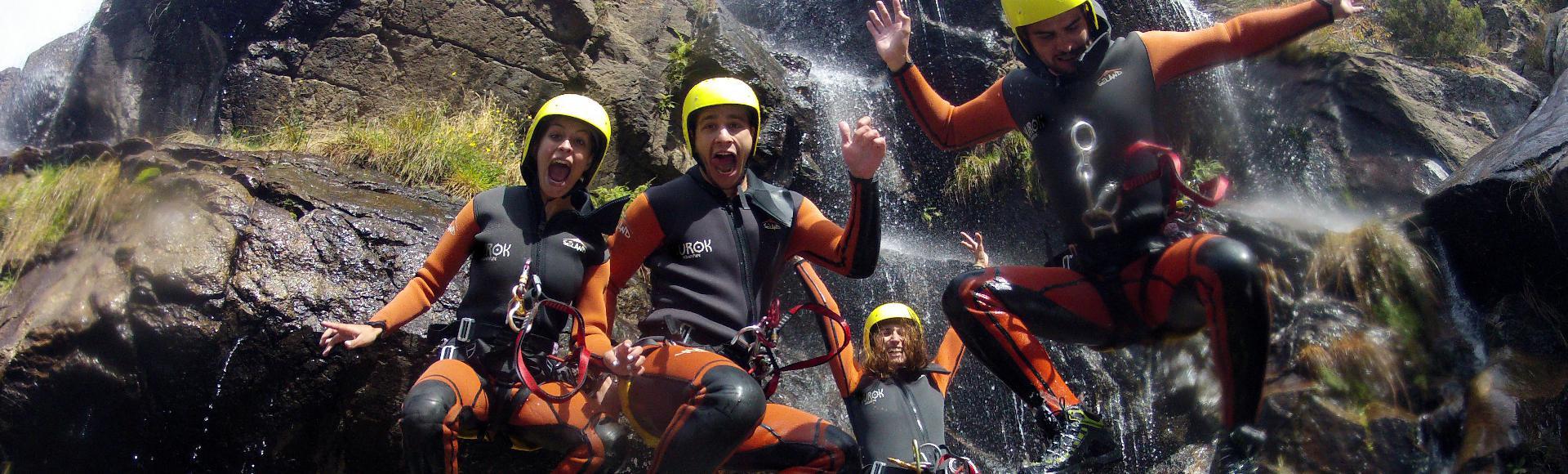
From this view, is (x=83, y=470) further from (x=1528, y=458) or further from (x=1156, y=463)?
(x=1528, y=458)

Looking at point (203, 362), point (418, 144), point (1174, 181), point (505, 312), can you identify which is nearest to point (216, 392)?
point (203, 362)

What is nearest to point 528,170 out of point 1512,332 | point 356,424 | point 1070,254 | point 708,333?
point 708,333

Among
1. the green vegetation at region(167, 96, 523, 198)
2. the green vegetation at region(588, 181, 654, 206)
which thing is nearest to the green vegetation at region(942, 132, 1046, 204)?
the green vegetation at region(588, 181, 654, 206)

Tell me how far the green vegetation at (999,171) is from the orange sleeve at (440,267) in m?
5.97

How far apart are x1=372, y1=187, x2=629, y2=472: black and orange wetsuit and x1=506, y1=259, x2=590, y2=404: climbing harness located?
6 centimetres

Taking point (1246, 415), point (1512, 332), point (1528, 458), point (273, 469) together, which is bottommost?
point (1528, 458)

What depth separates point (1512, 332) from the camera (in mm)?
6121

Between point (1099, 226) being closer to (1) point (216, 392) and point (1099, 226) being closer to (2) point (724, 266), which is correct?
(2) point (724, 266)

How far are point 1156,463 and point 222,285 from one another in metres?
5.96

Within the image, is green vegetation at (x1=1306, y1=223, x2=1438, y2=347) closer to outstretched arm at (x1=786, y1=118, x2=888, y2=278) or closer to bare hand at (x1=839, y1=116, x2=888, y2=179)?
outstretched arm at (x1=786, y1=118, x2=888, y2=278)

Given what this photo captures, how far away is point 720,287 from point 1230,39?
2.24m

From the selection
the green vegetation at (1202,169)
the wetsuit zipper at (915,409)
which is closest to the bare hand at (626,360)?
the wetsuit zipper at (915,409)

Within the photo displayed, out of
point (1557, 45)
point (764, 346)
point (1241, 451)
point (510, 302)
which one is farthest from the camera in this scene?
point (1557, 45)

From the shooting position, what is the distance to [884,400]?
470 centimetres
